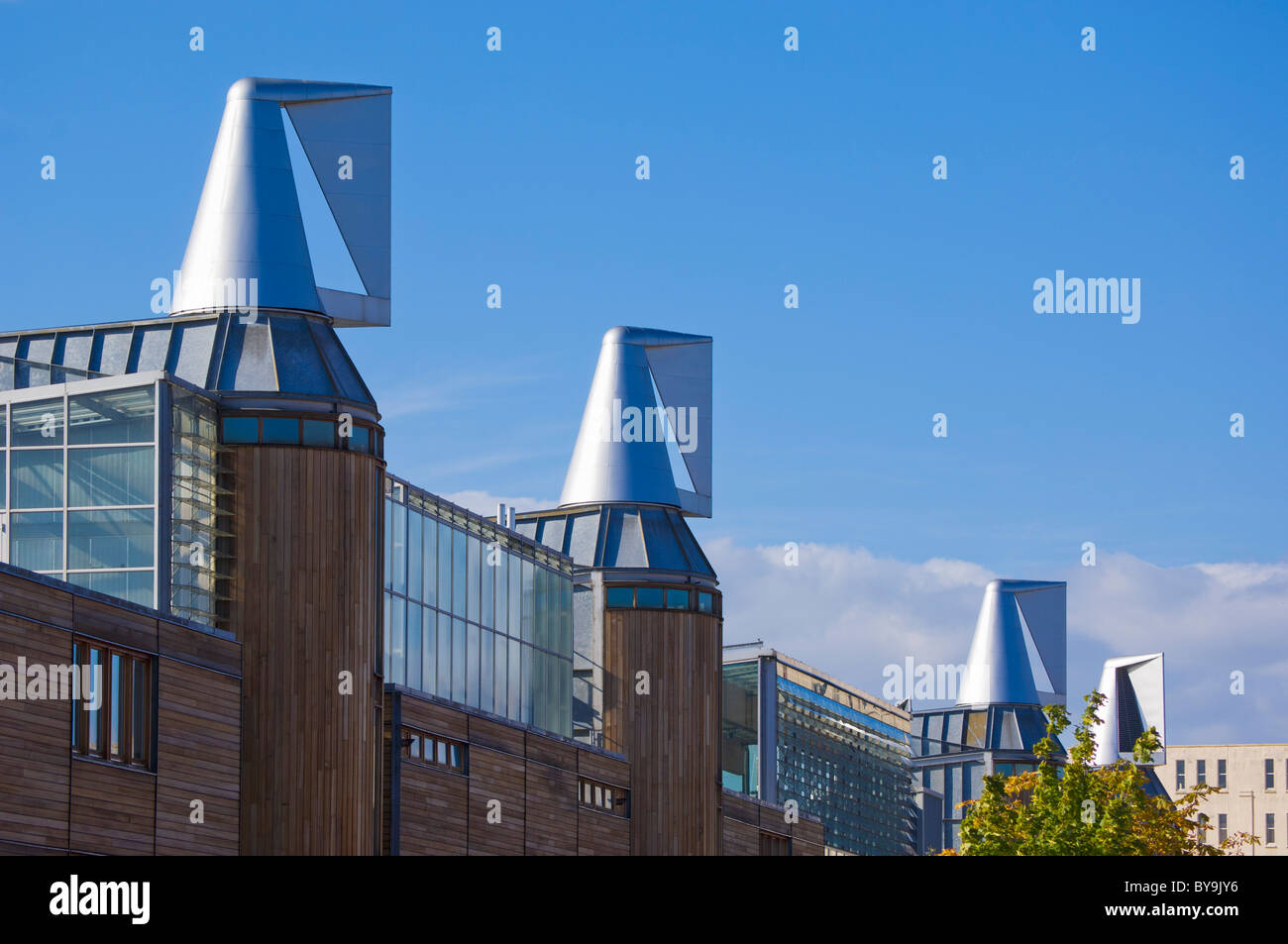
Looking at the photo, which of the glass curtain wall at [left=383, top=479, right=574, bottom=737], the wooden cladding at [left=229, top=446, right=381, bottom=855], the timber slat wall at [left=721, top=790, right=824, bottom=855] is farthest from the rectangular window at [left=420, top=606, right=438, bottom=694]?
the timber slat wall at [left=721, top=790, right=824, bottom=855]

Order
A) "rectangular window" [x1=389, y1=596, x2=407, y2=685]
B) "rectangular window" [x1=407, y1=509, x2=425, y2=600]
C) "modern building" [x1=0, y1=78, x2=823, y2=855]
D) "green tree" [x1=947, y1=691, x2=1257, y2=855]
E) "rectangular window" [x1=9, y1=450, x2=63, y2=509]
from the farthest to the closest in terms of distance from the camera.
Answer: "rectangular window" [x1=407, y1=509, x2=425, y2=600]
"rectangular window" [x1=389, y1=596, x2=407, y2=685]
"green tree" [x1=947, y1=691, x2=1257, y2=855]
"rectangular window" [x1=9, y1=450, x2=63, y2=509]
"modern building" [x1=0, y1=78, x2=823, y2=855]

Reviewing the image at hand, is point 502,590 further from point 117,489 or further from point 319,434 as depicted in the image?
point 117,489

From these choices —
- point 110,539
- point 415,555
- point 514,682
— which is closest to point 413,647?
point 415,555

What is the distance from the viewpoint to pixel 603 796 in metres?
53.3

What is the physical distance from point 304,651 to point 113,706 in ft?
21.1

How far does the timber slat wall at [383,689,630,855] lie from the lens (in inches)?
1699

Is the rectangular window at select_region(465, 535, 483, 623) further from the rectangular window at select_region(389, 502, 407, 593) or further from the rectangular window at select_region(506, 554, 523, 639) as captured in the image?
the rectangular window at select_region(389, 502, 407, 593)

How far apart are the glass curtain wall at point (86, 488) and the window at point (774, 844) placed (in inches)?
1204

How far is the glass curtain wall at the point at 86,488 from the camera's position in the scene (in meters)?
38.8

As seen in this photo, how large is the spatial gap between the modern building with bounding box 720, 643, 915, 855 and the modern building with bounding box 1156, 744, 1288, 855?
273 ft

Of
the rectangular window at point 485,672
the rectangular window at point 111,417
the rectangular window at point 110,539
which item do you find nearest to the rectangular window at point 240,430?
the rectangular window at point 111,417

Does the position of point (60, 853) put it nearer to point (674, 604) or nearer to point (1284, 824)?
point (674, 604)

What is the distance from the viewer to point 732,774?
6750 centimetres
